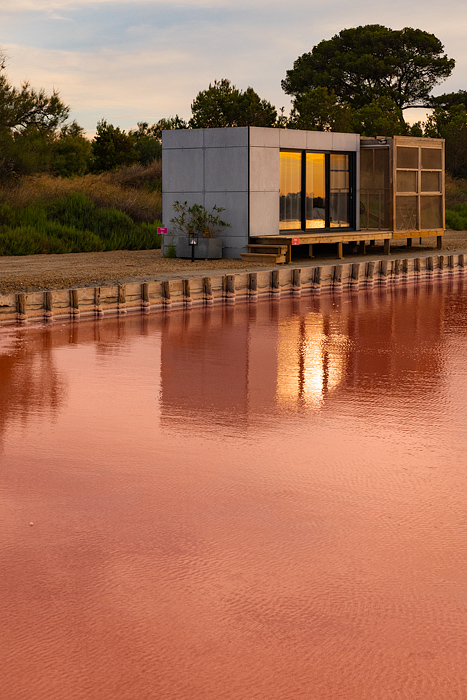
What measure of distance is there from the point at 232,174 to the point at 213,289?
25.0 ft

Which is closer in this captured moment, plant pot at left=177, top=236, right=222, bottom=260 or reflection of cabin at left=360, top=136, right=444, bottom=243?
plant pot at left=177, top=236, right=222, bottom=260

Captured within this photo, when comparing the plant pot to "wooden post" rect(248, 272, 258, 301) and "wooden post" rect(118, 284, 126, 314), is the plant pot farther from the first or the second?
"wooden post" rect(118, 284, 126, 314)

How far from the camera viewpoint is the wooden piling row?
59.5ft

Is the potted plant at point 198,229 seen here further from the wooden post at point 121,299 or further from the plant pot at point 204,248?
the wooden post at point 121,299

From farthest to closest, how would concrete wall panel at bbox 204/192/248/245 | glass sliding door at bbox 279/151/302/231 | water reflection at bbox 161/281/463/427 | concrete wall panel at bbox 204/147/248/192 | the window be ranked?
1. the window
2. glass sliding door at bbox 279/151/302/231
3. concrete wall panel at bbox 204/192/248/245
4. concrete wall panel at bbox 204/147/248/192
5. water reflection at bbox 161/281/463/427

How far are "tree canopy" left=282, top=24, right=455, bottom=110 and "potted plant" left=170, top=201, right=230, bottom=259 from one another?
49878 millimetres

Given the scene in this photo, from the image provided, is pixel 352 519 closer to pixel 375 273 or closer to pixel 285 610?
pixel 285 610

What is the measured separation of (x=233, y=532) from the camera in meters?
6.78

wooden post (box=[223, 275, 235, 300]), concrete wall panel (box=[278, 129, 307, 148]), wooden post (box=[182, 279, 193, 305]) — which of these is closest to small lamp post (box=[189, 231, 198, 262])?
concrete wall panel (box=[278, 129, 307, 148])

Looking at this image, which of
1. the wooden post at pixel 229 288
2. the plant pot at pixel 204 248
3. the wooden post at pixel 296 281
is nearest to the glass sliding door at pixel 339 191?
the plant pot at pixel 204 248

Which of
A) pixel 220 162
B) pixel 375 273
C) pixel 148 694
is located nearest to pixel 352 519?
pixel 148 694

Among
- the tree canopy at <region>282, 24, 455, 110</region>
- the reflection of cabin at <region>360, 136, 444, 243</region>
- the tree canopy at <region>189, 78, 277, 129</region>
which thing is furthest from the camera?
the tree canopy at <region>282, 24, 455, 110</region>

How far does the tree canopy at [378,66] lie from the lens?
76.2m

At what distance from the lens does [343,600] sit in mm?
5691
